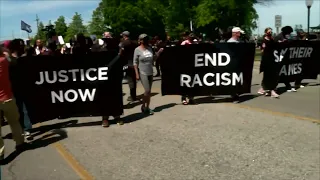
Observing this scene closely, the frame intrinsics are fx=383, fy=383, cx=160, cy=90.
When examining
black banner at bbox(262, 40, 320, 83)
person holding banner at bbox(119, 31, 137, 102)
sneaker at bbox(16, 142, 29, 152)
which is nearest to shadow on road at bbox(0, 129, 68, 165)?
sneaker at bbox(16, 142, 29, 152)

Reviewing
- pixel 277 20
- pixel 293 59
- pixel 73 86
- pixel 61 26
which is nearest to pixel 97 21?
pixel 61 26

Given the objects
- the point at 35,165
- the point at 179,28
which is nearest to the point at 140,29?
the point at 179,28

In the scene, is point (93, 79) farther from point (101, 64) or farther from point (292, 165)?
point (292, 165)

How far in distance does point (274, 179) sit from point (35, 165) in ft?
10.6

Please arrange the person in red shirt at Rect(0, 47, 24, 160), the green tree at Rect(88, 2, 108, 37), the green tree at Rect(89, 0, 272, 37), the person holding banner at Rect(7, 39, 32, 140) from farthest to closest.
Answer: the green tree at Rect(88, 2, 108, 37) → the green tree at Rect(89, 0, 272, 37) → the person holding banner at Rect(7, 39, 32, 140) → the person in red shirt at Rect(0, 47, 24, 160)

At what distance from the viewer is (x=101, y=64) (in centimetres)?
752

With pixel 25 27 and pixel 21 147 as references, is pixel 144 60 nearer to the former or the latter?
pixel 21 147

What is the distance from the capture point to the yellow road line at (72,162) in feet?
16.2

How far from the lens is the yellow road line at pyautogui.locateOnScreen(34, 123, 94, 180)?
4.93 meters

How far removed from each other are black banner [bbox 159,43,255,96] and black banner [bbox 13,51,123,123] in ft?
6.52

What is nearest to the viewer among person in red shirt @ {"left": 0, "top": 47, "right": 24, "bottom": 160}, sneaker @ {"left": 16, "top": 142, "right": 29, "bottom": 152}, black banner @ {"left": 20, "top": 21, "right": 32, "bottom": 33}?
person in red shirt @ {"left": 0, "top": 47, "right": 24, "bottom": 160}

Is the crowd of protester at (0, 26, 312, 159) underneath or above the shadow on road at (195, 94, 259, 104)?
above

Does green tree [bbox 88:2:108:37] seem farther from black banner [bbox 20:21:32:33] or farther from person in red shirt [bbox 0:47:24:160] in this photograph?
person in red shirt [bbox 0:47:24:160]

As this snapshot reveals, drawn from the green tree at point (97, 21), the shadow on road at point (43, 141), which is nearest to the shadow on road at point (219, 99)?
the shadow on road at point (43, 141)
